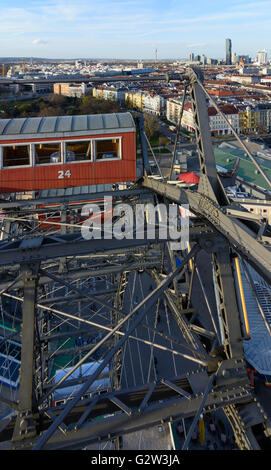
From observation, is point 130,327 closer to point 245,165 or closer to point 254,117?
point 245,165

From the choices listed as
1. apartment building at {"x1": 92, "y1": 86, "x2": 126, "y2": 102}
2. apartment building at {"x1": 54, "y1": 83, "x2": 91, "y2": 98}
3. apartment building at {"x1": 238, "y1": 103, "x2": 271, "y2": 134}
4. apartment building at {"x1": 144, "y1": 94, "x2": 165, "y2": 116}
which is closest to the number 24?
apartment building at {"x1": 238, "y1": 103, "x2": 271, "y2": 134}

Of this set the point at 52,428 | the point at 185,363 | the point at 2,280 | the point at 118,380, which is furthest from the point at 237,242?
the point at 185,363

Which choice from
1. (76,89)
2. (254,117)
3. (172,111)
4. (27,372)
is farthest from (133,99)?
(27,372)

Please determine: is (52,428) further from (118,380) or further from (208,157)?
(118,380)

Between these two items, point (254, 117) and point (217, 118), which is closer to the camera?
point (217, 118)

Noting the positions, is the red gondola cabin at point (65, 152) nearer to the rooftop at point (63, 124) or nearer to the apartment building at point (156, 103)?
the rooftop at point (63, 124)

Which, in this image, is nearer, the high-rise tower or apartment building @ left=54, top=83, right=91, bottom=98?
apartment building @ left=54, top=83, right=91, bottom=98

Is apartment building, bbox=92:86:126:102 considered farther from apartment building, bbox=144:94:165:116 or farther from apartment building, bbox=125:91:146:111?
apartment building, bbox=144:94:165:116
